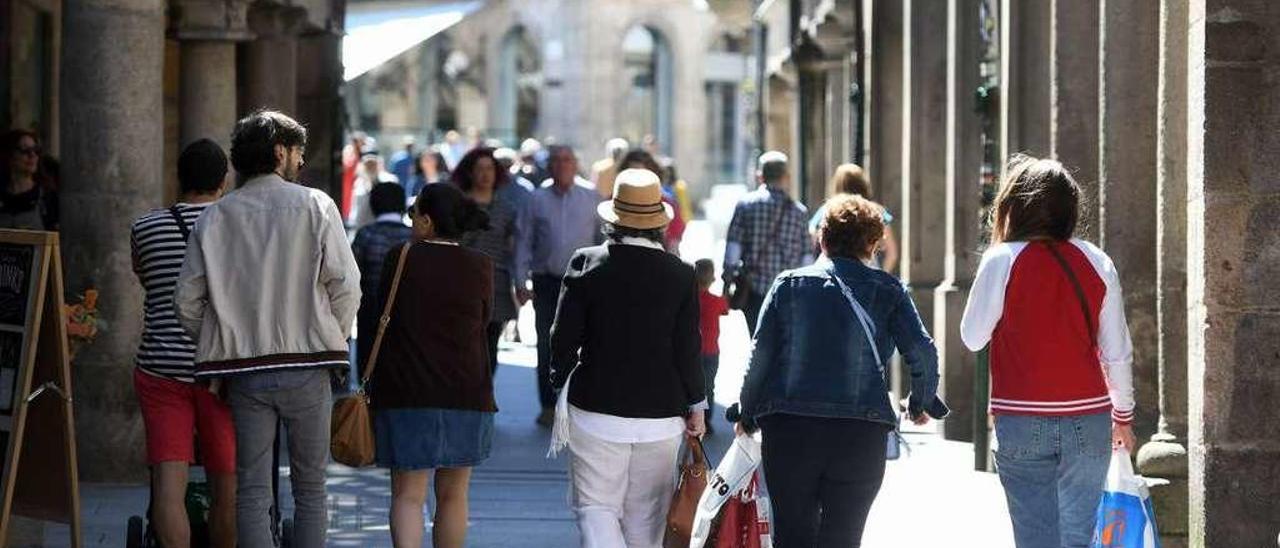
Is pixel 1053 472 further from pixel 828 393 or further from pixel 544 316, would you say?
pixel 544 316

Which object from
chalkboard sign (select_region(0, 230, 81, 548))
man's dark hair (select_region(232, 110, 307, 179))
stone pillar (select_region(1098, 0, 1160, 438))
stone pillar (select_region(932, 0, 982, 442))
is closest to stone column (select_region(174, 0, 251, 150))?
stone pillar (select_region(932, 0, 982, 442))

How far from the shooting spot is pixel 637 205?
29.4ft

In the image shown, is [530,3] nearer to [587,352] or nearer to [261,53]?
[261,53]

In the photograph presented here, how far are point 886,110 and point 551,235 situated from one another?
4.42 m

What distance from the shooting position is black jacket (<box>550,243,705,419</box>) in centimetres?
883

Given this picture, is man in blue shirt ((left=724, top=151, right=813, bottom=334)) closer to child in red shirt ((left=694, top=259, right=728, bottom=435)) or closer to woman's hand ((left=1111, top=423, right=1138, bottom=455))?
child in red shirt ((left=694, top=259, right=728, bottom=435))

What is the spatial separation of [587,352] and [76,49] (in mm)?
4726

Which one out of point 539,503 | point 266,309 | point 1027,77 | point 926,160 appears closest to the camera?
point 266,309

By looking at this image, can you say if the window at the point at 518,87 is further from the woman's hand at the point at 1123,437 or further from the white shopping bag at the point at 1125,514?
the white shopping bag at the point at 1125,514

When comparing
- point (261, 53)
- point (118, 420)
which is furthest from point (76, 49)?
point (261, 53)

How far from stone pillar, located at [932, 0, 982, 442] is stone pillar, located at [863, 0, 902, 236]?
324cm

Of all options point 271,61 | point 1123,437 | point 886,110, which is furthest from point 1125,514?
point 271,61

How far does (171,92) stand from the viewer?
822 inches

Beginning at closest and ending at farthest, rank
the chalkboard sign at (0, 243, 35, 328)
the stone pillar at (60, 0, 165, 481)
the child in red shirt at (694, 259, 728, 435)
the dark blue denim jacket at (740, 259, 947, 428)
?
the dark blue denim jacket at (740, 259, 947, 428) → the chalkboard sign at (0, 243, 35, 328) → the stone pillar at (60, 0, 165, 481) → the child in red shirt at (694, 259, 728, 435)
